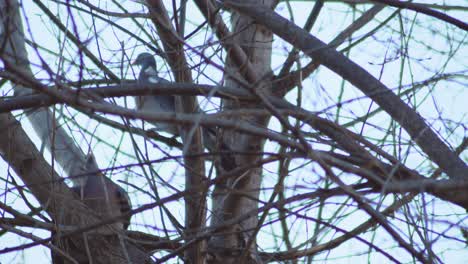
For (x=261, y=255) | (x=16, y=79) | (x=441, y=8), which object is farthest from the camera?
(x=441, y=8)

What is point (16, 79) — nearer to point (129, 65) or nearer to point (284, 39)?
point (129, 65)

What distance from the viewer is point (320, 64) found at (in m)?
3.00

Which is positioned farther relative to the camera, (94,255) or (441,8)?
(441,8)

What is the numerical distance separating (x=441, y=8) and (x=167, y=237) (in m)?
2.10

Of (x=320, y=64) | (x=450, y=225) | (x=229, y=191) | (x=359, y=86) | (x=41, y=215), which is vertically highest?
(x=320, y=64)

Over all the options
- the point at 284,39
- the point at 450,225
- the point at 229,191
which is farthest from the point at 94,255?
the point at 450,225

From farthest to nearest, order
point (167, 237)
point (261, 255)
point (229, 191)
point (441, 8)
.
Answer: point (441, 8) < point (261, 255) < point (167, 237) < point (229, 191)

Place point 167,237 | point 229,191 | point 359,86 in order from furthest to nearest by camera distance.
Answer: point 167,237, point 359,86, point 229,191

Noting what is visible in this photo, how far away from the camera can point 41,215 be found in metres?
2.97

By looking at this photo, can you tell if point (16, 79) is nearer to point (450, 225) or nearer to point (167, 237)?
point (167, 237)

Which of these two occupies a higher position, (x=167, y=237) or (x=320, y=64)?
(x=320, y=64)

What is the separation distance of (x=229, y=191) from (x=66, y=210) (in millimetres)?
1022

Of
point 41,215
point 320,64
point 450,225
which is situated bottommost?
point 450,225

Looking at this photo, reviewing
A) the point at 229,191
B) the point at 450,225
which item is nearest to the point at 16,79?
the point at 229,191
